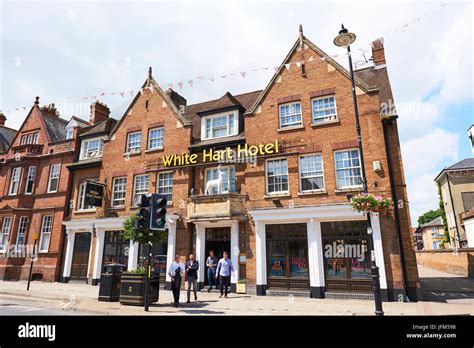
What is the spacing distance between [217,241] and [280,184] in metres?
4.80

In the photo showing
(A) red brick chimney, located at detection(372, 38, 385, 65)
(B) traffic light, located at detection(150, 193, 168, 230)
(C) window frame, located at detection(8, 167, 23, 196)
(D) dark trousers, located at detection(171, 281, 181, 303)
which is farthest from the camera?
(C) window frame, located at detection(8, 167, 23, 196)

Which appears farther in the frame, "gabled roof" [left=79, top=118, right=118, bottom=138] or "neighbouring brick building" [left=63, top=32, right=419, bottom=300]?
"gabled roof" [left=79, top=118, right=118, bottom=138]

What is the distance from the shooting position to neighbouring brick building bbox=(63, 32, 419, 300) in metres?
14.1

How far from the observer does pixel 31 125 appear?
25766 millimetres

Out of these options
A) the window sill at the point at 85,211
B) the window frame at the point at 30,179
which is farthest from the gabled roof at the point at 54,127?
the window sill at the point at 85,211

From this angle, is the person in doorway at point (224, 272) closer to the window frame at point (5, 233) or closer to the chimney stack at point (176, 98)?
the chimney stack at point (176, 98)

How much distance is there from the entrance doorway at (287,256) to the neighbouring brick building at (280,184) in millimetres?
49

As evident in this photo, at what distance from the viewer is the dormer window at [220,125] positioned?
18547 millimetres

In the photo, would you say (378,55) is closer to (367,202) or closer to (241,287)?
(367,202)

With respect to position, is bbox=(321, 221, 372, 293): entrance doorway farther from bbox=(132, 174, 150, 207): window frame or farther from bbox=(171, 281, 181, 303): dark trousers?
bbox=(132, 174, 150, 207): window frame

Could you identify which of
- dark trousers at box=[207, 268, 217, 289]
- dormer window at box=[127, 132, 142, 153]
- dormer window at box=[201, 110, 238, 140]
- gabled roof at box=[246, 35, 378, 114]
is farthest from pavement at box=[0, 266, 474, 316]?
gabled roof at box=[246, 35, 378, 114]

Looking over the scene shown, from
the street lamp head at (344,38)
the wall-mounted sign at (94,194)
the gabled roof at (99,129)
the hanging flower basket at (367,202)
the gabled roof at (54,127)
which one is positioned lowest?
the hanging flower basket at (367,202)

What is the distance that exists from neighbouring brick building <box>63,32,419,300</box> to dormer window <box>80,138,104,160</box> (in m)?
2.91

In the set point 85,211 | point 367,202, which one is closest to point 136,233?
point 367,202
